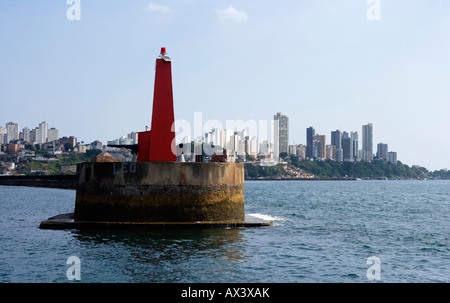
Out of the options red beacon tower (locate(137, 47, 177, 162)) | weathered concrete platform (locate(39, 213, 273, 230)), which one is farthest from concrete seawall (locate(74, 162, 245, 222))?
red beacon tower (locate(137, 47, 177, 162))

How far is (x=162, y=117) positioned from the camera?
26.0 m

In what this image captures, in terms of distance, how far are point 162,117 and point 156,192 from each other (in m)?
4.43

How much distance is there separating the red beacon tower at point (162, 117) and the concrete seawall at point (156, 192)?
167 cm

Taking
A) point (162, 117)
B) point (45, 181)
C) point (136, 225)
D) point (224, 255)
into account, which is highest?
point (162, 117)

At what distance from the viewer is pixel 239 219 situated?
88.6 ft
